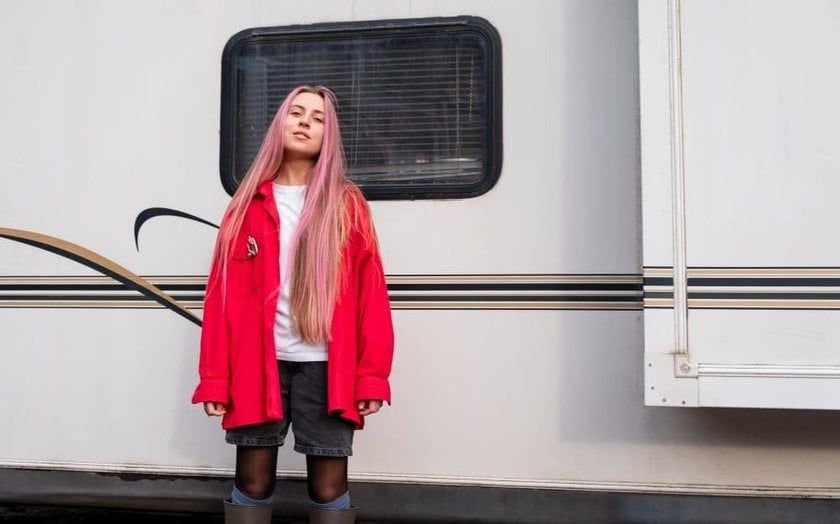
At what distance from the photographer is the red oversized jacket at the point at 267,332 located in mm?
2906

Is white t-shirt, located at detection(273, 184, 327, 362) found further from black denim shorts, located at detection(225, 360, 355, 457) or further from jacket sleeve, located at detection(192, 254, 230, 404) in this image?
jacket sleeve, located at detection(192, 254, 230, 404)

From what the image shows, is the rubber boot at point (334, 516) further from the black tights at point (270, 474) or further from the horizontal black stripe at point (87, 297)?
the horizontal black stripe at point (87, 297)

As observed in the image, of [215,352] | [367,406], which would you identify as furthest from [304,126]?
[367,406]

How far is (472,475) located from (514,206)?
998 millimetres

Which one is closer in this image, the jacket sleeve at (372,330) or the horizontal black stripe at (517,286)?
the jacket sleeve at (372,330)

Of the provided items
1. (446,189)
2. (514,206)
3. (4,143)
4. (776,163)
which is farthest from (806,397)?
(4,143)

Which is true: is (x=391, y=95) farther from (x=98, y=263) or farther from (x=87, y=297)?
(x=87, y=297)

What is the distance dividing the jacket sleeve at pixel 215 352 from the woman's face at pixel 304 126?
0.46m

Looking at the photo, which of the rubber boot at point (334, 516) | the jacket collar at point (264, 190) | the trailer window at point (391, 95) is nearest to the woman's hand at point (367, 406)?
the rubber boot at point (334, 516)

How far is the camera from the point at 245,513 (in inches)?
119

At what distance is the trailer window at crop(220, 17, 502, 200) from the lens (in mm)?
3541

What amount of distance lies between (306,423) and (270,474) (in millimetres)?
241

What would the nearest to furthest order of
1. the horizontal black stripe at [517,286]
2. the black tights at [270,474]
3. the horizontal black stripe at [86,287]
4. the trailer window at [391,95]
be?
the black tights at [270,474], the horizontal black stripe at [517,286], the trailer window at [391,95], the horizontal black stripe at [86,287]

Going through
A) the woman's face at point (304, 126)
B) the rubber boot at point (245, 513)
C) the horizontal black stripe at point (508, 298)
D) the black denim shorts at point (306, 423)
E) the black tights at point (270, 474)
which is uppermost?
the woman's face at point (304, 126)
